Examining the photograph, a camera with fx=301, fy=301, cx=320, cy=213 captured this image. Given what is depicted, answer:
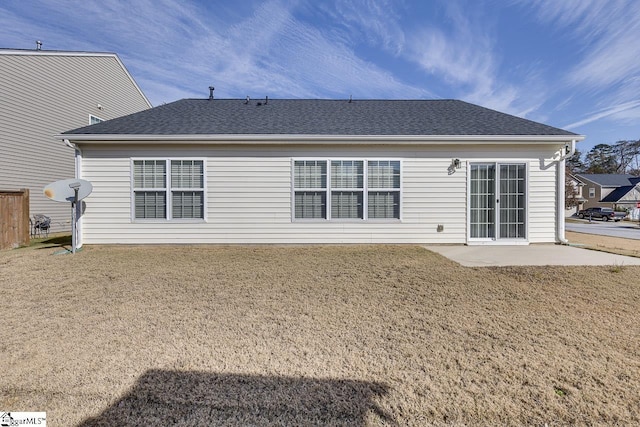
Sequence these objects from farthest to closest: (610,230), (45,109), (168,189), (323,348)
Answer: (610,230)
(45,109)
(168,189)
(323,348)

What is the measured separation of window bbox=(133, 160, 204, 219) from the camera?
7992 mm

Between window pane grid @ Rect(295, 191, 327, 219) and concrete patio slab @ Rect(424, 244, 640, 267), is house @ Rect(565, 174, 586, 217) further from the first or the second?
window pane grid @ Rect(295, 191, 327, 219)

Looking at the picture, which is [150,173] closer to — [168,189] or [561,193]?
[168,189]

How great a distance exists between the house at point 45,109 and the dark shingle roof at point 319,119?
5.17 metres

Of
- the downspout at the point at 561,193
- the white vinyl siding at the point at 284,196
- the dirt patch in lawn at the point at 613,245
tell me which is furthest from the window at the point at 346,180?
the dirt patch in lawn at the point at 613,245

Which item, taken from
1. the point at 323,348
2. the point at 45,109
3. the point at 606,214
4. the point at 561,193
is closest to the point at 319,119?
the point at 561,193

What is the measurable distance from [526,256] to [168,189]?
8806 millimetres

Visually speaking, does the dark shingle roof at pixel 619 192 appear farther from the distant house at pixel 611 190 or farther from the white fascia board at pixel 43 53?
the white fascia board at pixel 43 53

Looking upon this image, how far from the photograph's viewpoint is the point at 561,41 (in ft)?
36.9

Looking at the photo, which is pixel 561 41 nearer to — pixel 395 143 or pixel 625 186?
pixel 395 143

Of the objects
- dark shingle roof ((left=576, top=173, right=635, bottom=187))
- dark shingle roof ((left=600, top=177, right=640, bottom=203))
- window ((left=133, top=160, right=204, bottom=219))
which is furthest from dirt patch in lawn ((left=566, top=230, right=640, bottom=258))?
dark shingle roof ((left=576, top=173, right=635, bottom=187))

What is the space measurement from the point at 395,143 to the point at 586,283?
4.86 m

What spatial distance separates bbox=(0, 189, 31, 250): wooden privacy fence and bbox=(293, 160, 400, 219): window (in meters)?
7.88

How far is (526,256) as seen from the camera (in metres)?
6.65
